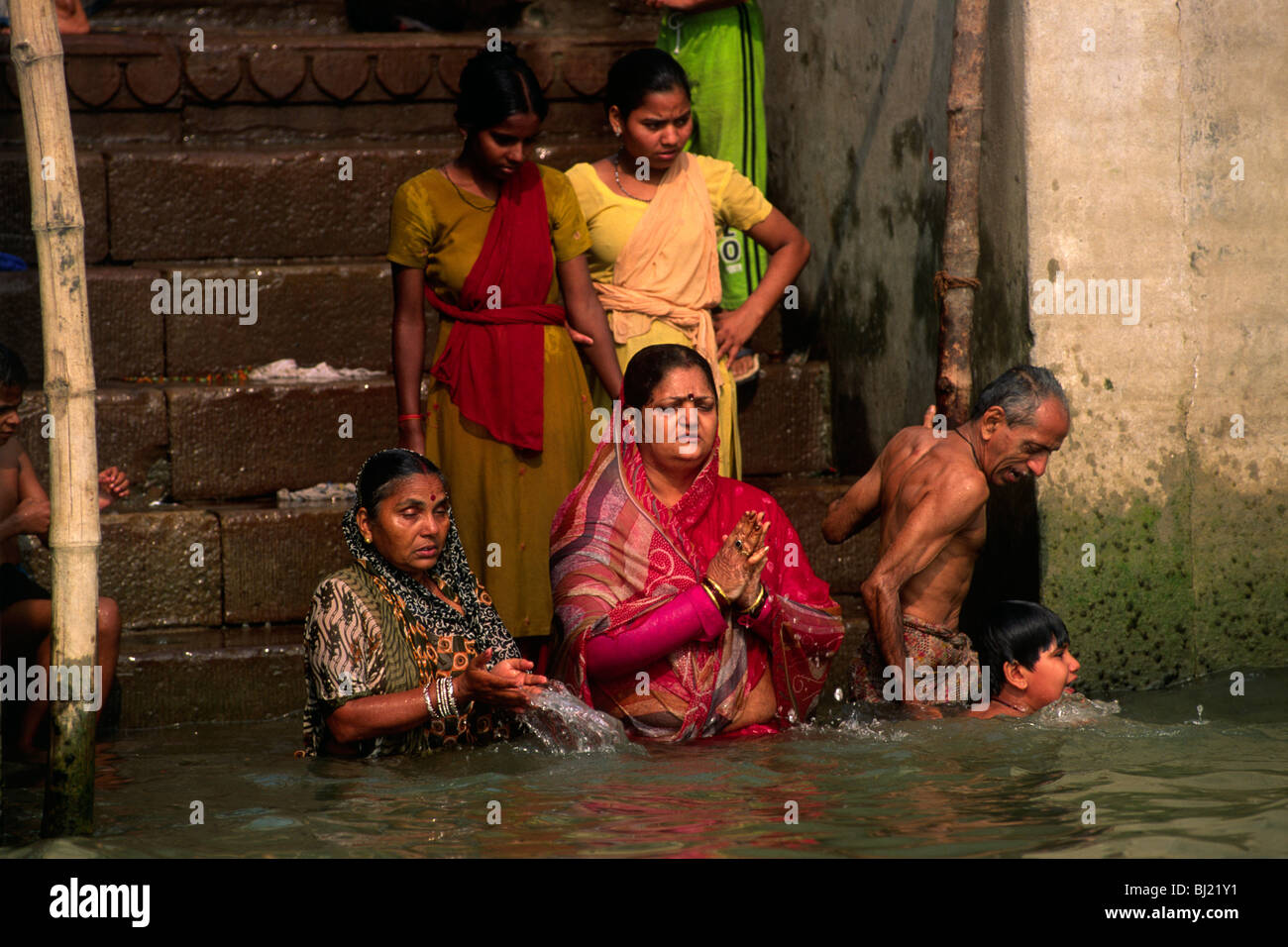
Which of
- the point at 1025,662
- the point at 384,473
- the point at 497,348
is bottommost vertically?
the point at 1025,662

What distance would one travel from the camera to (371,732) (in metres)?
4.84

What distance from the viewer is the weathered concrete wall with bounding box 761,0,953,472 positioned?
21.4 ft

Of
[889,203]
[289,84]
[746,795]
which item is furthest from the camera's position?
[289,84]

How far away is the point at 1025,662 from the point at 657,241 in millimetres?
2033

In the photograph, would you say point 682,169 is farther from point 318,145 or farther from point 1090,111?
point 318,145

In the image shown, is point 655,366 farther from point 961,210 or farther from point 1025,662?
point 1025,662

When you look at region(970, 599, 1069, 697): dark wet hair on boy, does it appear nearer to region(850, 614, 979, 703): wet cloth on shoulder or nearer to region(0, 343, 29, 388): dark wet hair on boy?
region(850, 614, 979, 703): wet cloth on shoulder

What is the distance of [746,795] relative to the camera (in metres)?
4.57

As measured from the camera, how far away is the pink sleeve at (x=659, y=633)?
4957 millimetres

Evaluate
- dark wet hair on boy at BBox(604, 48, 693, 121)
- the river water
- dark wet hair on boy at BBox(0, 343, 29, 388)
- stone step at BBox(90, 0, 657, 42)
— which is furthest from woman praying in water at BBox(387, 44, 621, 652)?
stone step at BBox(90, 0, 657, 42)

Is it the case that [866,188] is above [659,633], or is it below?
above

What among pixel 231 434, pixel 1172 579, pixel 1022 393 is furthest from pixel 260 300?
pixel 1172 579

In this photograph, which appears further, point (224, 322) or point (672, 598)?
point (224, 322)

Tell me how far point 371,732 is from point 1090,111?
333 cm
